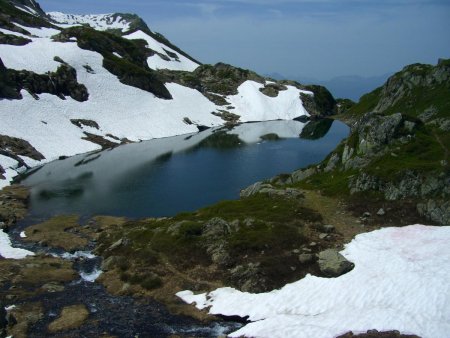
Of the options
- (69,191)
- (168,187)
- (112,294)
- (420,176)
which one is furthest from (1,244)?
(420,176)

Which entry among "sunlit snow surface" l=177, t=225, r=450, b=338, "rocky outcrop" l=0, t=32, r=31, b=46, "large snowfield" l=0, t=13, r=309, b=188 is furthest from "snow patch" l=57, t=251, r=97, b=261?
"rocky outcrop" l=0, t=32, r=31, b=46

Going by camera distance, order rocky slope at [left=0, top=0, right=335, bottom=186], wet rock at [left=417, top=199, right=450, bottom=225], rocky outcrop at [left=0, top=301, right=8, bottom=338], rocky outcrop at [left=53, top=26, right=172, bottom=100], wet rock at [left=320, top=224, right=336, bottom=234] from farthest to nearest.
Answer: rocky outcrop at [left=53, top=26, right=172, bottom=100]
rocky slope at [left=0, top=0, right=335, bottom=186]
wet rock at [left=320, top=224, right=336, bottom=234]
wet rock at [left=417, top=199, right=450, bottom=225]
rocky outcrop at [left=0, top=301, right=8, bottom=338]

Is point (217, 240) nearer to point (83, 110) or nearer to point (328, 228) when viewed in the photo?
point (328, 228)

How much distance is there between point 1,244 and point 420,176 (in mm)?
50306

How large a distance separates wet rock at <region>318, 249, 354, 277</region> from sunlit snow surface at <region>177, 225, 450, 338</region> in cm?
71

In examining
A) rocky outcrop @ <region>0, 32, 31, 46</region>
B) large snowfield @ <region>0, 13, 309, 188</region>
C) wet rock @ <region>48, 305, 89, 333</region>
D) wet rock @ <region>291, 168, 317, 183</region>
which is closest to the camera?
wet rock @ <region>48, 305, 89, 333</region>

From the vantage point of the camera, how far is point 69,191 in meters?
82.2

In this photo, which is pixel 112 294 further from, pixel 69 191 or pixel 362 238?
pixel 69 191

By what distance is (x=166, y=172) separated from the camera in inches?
3863

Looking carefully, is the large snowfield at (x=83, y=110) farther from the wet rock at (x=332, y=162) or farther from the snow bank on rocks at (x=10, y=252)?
the wet rock at (x=332, y=162)

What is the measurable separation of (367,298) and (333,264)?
Result: 5689mm

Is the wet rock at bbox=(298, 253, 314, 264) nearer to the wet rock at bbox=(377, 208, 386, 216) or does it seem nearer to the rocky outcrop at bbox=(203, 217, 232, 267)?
the rocky outcrop at bbox=(203, 217, 232, 267)

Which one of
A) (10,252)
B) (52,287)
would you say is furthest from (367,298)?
(10,252)

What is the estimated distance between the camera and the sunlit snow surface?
3062 centimetres
